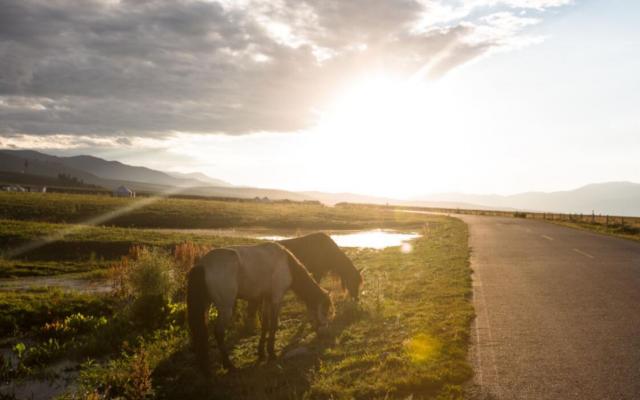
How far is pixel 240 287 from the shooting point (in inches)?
349

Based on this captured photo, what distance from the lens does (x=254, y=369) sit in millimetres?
8703

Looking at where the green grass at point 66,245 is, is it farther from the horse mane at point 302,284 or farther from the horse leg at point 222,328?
the horse leg at point 222,328

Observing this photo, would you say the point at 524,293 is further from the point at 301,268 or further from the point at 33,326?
the point at 33,326

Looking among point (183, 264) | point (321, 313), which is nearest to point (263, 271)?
point (321, 313)

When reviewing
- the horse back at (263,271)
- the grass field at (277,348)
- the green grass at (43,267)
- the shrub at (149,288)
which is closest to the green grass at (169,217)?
the green grass at (43,267)

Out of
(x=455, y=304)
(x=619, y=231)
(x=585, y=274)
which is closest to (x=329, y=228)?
(x=619, y=231)

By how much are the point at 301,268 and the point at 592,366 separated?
5921 mm

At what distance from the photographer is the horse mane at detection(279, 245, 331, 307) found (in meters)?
10.2

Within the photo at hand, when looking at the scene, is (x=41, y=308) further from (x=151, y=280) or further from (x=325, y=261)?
(x=325, y=261)

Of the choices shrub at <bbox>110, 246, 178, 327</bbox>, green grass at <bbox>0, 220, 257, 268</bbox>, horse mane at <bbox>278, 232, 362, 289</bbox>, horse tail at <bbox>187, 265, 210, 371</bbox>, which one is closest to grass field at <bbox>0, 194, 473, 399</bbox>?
shrub at <bbox>110, 246, 178, 327</bbox>

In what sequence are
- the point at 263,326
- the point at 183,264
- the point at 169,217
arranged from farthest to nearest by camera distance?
the point at 169,217 < the point at 183,264 < the point at 263,326

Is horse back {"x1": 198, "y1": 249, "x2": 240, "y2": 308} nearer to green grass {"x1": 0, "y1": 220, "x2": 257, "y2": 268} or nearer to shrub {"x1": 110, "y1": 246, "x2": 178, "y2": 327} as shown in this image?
shrub {"x1": 110, "y1": 246, "x2": 178, "y2": 327}

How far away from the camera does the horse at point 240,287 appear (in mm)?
8391

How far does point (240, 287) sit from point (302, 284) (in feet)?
6.32
